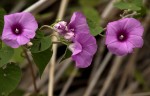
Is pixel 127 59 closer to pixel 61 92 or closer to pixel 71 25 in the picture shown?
pixel 61 92

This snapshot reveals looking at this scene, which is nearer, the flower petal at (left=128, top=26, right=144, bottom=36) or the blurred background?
the flower petal at (left=128, top=26, right=144, bottom=36)

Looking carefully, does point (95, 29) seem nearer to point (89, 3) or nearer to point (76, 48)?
point (76, 48)

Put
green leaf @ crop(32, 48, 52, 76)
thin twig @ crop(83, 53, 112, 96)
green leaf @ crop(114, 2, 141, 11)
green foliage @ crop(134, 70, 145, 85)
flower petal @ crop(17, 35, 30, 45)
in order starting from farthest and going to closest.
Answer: green foliage @ crop(134, 70, 145, 85), thin twig @ crop(83, 53, 112, 96), green leaf @ crop(114, 2, 141, 11), green leaf @ crop(32, 48, 52, 76), flower petal @ crop(17, 35, 30, 45)

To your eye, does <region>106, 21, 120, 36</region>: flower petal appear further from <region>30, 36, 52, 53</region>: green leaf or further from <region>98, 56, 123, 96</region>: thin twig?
<region>98, 56, 123, 96</region>: thin twig

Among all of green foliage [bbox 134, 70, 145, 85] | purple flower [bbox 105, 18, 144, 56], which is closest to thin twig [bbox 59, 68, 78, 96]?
green foliage [bbox 134, 70, 145, 85]

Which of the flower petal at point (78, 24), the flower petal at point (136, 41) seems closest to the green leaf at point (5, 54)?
the flower petal at point (78, 24)

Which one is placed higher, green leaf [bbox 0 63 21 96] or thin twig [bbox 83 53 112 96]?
thin twig [bbox 83 53 112 96]

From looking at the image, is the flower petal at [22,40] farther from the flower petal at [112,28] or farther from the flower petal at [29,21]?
the flower petal at [112,28]

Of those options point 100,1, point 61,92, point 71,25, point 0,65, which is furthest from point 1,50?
point 100,1
